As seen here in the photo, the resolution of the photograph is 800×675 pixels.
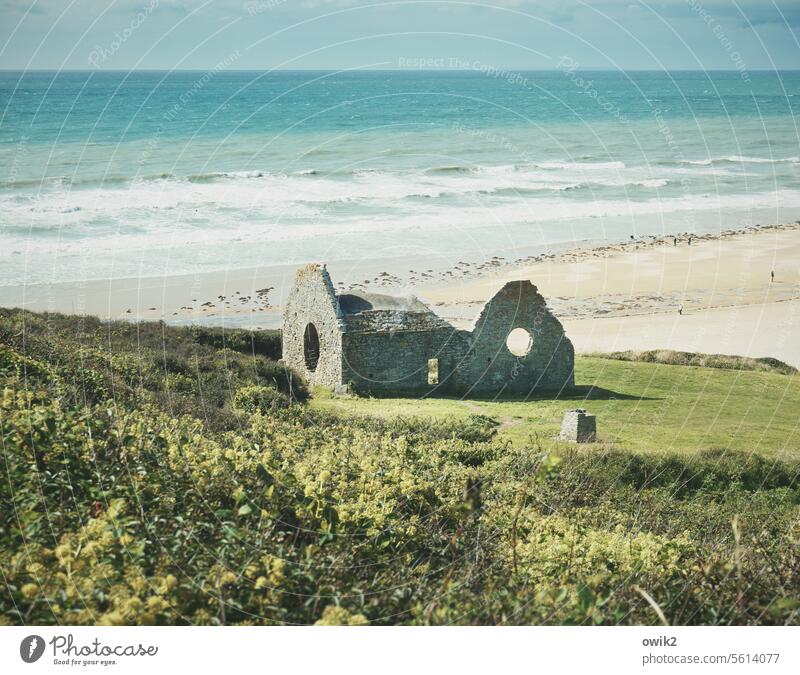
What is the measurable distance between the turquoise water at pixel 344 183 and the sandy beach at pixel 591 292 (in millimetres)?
2613

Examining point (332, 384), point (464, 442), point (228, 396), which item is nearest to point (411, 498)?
point (464, 442)

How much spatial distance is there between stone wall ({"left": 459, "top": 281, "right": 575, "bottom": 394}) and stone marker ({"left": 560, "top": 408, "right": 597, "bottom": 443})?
6788 millimetres

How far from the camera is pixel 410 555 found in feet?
31.6

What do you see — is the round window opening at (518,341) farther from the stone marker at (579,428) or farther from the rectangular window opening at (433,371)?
the stone marker at (579,428)

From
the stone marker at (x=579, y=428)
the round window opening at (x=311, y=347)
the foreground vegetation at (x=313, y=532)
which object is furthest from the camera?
the round window opening at (x=311, y=347)

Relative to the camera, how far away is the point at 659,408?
27.8 metres

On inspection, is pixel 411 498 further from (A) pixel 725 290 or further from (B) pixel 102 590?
(A) pixel 725 290

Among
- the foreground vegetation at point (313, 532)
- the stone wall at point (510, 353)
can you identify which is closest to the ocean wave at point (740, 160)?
the stone wall at point (510, 353)

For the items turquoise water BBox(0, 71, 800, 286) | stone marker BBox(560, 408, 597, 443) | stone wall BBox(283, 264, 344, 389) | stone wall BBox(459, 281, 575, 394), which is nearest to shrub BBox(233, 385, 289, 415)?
stone wall BBox(283, 264, 344, 389)

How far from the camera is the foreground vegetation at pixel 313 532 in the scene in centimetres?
759

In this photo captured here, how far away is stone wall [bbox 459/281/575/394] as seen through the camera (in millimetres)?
29000

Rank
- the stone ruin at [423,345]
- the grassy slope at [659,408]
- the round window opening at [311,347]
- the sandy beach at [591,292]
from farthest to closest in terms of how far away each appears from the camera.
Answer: the sandy beach at [591,292], the round window opening at [311,347], the stone ruin at [423,345], the grassy slope at [659,408]

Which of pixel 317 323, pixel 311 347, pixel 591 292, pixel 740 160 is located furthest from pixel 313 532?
pixel 740 160

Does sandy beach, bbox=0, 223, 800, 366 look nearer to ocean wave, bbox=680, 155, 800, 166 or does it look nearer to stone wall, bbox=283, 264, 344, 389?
stone wall, bbox=283, 264, 344, 389
